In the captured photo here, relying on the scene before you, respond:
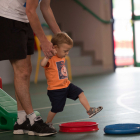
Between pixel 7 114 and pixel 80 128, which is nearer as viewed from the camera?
pixel 80 128

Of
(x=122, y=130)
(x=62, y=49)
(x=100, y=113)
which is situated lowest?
(x=100, y=113)

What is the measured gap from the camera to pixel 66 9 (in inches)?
306

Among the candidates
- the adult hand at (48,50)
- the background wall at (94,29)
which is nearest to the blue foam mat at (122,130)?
the adult hand at (48,50)

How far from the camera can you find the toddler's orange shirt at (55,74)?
1.90m

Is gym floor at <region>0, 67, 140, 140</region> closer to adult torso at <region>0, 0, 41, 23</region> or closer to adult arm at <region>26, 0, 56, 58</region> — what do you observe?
adult arm at <region>26, 0, 56, 58</region>

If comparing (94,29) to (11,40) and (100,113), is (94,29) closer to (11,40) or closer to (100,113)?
(100,113)

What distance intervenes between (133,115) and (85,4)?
555 cm

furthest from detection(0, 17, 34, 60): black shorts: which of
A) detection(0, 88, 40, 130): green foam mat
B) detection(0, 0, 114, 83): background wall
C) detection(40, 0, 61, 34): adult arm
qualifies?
detection(0, 0, 114, 83): background wall

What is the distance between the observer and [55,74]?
1912 millimetres

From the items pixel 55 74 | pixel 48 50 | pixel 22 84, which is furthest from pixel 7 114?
pixel 48 50

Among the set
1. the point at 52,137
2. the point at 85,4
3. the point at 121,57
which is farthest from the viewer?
the point at 121,57

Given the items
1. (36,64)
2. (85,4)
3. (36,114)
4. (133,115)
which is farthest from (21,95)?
(85,4)

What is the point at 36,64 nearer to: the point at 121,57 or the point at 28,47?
the point at 121,57

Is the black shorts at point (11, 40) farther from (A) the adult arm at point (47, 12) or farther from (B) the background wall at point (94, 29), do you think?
(B) the background wall at point (94, 29)
